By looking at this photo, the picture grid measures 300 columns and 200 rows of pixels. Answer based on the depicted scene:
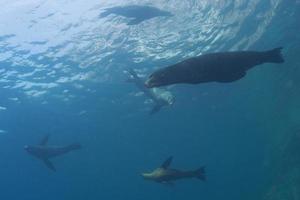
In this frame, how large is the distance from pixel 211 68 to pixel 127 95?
89.4ft

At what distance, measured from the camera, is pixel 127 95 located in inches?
1230

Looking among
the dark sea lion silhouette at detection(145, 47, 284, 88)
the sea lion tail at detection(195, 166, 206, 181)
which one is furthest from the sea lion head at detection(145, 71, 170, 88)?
the sea lion tail at detection(195, 166, 206, 181)

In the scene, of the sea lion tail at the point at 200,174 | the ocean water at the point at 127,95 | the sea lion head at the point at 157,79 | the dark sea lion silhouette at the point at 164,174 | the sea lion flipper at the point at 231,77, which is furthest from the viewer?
the ocean water at the point at 127,95

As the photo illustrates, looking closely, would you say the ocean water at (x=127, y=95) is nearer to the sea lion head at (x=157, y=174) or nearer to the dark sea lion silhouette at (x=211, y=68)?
the sea lion head at (x=157, y=174)

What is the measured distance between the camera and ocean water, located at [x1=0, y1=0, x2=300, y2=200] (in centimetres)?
2014

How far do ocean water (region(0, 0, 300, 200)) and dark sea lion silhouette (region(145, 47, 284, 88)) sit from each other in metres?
14.7

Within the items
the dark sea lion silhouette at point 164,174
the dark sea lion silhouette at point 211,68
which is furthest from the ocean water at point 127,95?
the dark sea lion silhouette at point 211,68

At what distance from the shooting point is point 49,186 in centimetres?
5450

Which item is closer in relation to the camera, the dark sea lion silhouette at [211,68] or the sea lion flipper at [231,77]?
the dark sea lion silhouette at [211,68]

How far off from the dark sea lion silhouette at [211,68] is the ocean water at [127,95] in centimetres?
1470

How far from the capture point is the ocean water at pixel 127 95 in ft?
66.1

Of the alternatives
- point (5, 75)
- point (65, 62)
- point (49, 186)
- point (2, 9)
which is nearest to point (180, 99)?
point (65, 62)

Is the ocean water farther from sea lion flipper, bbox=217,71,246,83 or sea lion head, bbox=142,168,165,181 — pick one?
sea lion flipper, bbox=217,71,246,83

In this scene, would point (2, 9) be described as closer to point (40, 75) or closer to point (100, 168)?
point (40, 75)
